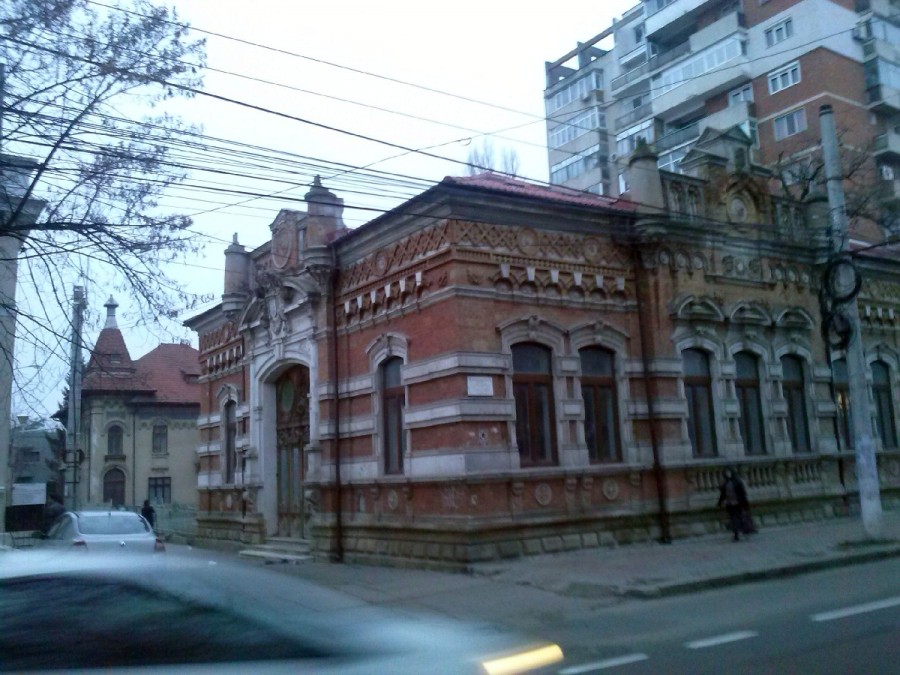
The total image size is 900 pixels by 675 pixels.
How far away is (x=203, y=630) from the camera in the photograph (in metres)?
4.14

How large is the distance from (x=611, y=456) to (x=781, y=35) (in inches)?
1333

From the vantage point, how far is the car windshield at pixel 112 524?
17.8 metres

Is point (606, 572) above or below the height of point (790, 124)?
below

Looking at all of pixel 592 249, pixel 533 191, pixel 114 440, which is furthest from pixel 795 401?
pixel 114 440

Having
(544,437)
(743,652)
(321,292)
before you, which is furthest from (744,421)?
(743,652)

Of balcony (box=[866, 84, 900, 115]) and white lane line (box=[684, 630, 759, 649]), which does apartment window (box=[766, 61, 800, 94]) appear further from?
white lane line (box=[684, 630, 759, 649])

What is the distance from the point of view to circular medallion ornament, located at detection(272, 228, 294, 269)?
21344 millimetres

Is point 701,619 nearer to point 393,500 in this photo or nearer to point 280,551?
point 393,500

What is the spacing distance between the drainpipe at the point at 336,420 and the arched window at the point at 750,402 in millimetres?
9458

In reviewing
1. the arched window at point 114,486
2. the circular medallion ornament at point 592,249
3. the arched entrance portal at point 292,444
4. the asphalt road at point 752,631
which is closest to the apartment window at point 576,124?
the arched window at point 114,486

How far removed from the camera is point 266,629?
4.18 metres

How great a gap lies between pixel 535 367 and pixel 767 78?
33.1 meters

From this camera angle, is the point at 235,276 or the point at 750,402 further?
the point at 235,276

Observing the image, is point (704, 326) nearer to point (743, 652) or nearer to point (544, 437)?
point (544, 437)
